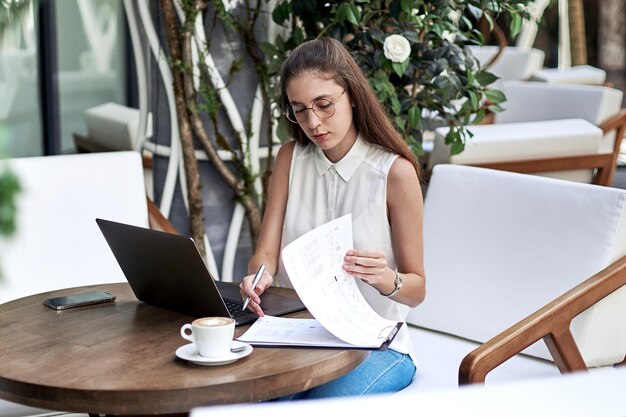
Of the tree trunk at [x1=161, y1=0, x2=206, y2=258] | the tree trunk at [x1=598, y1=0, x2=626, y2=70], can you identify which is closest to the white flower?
the tree trunk at [x1=161, y1=0, x2=206, y2=258]

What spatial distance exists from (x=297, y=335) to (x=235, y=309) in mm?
254

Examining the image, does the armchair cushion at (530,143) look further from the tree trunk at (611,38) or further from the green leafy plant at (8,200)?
the tree trunk at (611,38)

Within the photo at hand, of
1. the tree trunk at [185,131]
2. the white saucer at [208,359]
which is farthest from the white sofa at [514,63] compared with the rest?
the white saucer at [208,359]

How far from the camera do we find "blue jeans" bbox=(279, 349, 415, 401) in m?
2.13

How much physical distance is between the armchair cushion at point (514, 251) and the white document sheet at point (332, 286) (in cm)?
76

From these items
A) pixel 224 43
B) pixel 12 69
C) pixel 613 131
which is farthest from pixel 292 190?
pixel 613 131

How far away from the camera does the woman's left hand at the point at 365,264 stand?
2004 mm

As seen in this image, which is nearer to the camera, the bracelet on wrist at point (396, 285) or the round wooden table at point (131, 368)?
the round wooden table at point (131, 368)

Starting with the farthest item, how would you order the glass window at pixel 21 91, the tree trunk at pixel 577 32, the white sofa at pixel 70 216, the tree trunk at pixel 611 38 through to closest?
the tree trunk at pixel 611 38 → the tree trunk at pixel 577 32 → the glass window at pixel 21 91 → the white sofa at pixel 70 216

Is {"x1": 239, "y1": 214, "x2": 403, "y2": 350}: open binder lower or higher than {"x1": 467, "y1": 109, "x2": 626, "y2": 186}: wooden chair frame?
higher

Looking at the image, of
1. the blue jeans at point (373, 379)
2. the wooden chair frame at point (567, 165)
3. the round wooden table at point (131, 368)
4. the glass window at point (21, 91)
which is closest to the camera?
the round wooden table at point (131, 368)

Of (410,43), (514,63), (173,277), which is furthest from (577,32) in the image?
(173,277)

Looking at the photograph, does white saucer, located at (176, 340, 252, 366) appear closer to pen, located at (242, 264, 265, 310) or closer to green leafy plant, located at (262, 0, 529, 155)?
pen, located at (242, 264, 265, 310)

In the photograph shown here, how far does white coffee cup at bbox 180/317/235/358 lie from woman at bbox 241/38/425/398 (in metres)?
0.35
